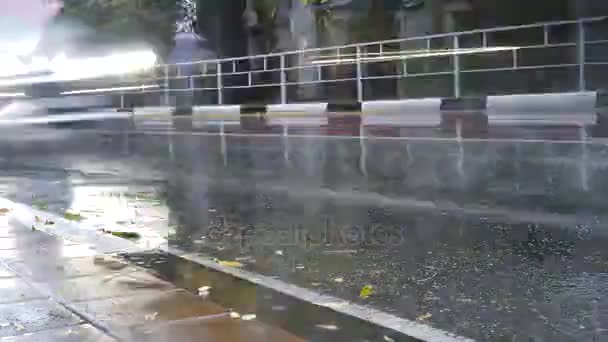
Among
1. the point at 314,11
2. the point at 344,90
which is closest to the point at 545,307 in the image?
the point at 344,90

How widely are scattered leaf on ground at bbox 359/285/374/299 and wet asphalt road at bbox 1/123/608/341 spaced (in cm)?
5

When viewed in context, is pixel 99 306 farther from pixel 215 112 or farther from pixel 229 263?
pixel 215 112

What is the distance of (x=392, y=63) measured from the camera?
24156 millimetres

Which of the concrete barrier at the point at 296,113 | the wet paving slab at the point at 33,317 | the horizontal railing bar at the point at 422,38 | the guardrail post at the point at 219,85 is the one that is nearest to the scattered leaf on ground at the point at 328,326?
the wet paving slab at the point at 33,317

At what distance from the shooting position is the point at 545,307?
16.6 ft

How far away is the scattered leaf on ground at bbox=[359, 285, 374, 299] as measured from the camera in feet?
18.0

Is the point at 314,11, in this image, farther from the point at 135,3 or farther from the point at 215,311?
the point at 215,311

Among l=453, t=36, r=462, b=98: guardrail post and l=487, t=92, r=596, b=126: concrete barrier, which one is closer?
l=487, t=92, r=596, b=126: concrete barrier

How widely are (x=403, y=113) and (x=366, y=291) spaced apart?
17.0 metres

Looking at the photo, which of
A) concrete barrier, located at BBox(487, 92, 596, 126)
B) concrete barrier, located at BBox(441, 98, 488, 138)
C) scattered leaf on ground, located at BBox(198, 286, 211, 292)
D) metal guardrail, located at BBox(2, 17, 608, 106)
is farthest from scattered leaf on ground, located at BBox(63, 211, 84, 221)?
metal guardrail, located at BBox(2, 17, 608, 106)

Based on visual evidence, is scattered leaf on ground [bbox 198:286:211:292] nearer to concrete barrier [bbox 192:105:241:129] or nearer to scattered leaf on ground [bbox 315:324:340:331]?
scattered leaf on ground [bbox 315:324:340:331]

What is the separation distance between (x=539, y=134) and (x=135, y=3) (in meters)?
23.4

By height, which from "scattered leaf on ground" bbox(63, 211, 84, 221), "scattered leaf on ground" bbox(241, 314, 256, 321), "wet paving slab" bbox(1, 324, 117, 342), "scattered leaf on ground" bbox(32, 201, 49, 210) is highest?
"scattered leaf on ground" bbox(32, 201, 49, 210)

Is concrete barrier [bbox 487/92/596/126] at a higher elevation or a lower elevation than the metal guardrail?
lower
